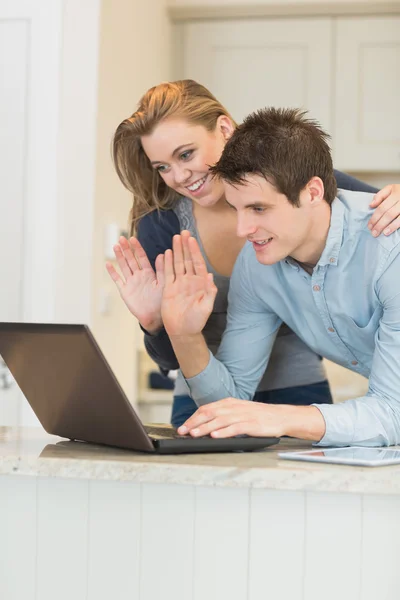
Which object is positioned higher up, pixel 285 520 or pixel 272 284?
pixel 272 284

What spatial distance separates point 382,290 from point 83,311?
1.30m

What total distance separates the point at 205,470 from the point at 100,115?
178 centimetres

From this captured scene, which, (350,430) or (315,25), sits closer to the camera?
(350,430)

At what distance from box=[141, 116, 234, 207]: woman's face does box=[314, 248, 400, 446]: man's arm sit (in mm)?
446

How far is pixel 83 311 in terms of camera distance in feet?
8.20

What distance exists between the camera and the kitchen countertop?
3.08 ft

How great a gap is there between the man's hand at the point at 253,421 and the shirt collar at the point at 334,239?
328 millimetres

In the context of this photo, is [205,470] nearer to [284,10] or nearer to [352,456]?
[352,456]

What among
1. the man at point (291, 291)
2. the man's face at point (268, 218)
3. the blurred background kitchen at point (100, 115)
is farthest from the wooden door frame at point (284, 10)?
the man's face at point (268, 218)

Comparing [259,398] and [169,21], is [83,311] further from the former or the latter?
[169,21]

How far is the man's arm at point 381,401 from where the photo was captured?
1202mm

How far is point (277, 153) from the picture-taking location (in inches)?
52.9

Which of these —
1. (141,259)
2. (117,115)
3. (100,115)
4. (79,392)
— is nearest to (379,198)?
(141,259)

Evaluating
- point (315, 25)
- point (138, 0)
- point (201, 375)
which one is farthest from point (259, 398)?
point (315, 25)
